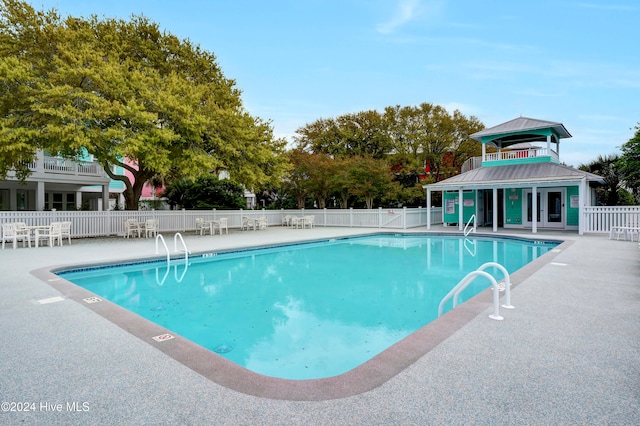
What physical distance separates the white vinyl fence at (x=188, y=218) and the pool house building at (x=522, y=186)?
2.41m

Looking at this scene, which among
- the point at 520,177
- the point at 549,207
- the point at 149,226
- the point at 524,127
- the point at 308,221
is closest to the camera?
the point at 149,226

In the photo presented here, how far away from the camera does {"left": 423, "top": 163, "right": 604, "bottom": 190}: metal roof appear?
1562 cm

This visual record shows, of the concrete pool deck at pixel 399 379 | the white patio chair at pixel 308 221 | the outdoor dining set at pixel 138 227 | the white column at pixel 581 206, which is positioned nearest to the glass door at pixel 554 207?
the white column at pixel 581 206

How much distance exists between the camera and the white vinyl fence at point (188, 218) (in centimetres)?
1384

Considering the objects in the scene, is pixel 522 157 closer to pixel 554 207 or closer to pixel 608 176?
pixel 554 207

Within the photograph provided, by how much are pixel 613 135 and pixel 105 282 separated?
30.5 meters

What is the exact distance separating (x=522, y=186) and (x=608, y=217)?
11.2 feet

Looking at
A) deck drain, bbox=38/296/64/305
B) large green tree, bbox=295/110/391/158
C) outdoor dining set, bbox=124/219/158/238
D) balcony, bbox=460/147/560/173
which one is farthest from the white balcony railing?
balcony, bbox=460/147/560/173

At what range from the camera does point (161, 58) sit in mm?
16469

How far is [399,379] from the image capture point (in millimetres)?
2568

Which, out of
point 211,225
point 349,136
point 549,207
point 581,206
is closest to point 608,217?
point 581,206

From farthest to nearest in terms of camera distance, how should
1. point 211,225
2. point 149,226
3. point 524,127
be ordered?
point 524,127 < point 211,225 < point 149,226

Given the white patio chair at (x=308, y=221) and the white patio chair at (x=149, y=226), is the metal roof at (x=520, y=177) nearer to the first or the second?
the white patio chair at (x=308, y=221)

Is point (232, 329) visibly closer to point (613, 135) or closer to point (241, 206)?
point (241, 206)
